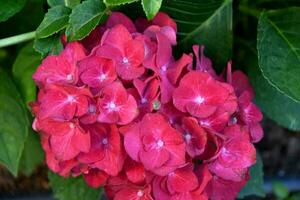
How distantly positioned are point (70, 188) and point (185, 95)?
1.42ft

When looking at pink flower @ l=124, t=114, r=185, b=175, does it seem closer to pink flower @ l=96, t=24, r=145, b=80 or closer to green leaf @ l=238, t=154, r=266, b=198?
pink flower @ l=96, t=24, r=145, b=80

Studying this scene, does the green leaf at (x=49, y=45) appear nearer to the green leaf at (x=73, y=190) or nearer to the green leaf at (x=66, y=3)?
the green leaf at (x=66, y=3)

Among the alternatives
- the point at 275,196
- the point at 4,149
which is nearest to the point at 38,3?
the point at 4,149

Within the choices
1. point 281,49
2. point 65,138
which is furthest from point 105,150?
point 281,49

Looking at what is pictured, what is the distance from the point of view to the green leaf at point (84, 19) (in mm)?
1024

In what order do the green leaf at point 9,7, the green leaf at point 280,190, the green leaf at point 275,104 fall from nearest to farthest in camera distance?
the green leaf at point 9,7 < the green leaf at point 275,104 < the green leaf at point 280,190

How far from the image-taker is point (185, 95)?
0.99 meters

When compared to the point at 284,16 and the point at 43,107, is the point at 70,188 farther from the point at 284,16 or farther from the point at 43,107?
the point at 284,16

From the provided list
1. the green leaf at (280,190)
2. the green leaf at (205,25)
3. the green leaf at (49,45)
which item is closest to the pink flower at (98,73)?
the green leaf at (49,45)

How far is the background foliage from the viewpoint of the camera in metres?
1.07

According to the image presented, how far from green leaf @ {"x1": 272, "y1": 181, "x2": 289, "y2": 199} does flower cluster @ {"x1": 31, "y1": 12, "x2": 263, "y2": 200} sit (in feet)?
2.14

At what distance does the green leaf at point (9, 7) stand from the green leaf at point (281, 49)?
0.42 metres

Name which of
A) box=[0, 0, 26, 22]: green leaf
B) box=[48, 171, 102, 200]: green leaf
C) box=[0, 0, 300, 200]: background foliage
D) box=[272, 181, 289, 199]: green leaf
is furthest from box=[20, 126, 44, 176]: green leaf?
box=[272, 181, 289, 199]: green leaf

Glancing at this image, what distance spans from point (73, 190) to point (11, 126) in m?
0.19
